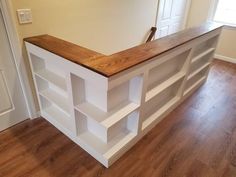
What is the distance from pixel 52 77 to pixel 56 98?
0.24m

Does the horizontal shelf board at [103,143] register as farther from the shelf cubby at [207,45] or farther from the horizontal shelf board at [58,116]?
the shelf cubby at [207,45]

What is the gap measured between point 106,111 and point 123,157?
52 cm

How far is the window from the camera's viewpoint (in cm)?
397

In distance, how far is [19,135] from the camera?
2.01 meters

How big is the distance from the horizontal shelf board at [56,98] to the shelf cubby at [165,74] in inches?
32.6

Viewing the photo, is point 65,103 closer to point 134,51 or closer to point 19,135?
point 19,135

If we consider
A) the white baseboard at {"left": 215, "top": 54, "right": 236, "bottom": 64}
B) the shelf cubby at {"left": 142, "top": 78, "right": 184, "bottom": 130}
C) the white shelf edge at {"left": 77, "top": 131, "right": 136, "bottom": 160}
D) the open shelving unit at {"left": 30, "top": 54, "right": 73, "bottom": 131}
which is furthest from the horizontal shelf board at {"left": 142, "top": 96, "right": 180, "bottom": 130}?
the white baseboard at {"left": 215, "top": 54, "right": 236, "bottom": 64}

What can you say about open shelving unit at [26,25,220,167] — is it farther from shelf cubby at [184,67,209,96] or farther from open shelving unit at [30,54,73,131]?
shelf cubby at [184,67,209,96]

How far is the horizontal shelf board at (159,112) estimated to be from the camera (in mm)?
2058

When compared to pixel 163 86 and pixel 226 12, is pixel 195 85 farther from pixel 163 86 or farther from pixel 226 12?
pixel 226 12

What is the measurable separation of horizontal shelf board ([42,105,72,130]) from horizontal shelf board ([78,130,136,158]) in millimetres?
224

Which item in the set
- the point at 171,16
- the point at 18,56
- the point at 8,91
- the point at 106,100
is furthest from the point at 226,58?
the point at 8,91

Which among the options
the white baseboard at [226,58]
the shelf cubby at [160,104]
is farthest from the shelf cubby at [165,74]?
the white baseboard at [226,58]

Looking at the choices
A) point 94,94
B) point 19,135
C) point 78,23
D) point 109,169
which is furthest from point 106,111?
point 78,23
